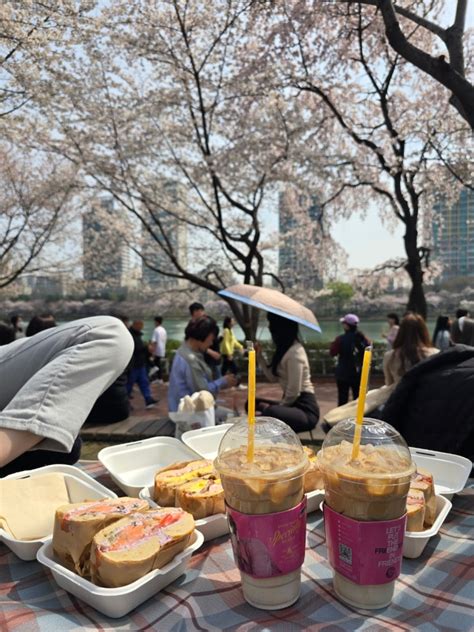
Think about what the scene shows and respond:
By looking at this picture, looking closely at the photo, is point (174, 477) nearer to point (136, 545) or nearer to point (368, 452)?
point (136, 545)

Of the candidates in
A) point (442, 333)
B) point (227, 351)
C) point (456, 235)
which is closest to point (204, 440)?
point (442, 333)

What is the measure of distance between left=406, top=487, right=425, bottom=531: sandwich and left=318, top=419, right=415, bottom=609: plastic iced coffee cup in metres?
0.22

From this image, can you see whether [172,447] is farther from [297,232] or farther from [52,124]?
[297,232]

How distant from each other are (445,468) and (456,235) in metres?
14.5

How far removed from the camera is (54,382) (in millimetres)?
1398

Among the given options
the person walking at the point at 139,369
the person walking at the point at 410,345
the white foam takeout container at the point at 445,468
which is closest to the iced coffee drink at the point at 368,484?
the white foam takeout container at the point at 445,468

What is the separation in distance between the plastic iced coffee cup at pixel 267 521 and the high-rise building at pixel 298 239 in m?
12.9

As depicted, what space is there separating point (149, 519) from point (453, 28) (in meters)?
5.74

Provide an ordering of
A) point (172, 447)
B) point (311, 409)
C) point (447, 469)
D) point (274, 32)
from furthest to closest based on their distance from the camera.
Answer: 1. point (274, 32)
2. point (311, 409)
3. point (172, 447)
4. point (447, 469)

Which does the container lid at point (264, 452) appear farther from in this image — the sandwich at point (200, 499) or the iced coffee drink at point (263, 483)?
the sandwich at point (200, 499)

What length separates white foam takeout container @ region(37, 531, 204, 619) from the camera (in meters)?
0.89

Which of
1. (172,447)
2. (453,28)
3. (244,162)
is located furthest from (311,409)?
(244,162)

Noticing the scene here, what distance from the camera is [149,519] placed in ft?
3.55

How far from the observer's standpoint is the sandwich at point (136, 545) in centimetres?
93
